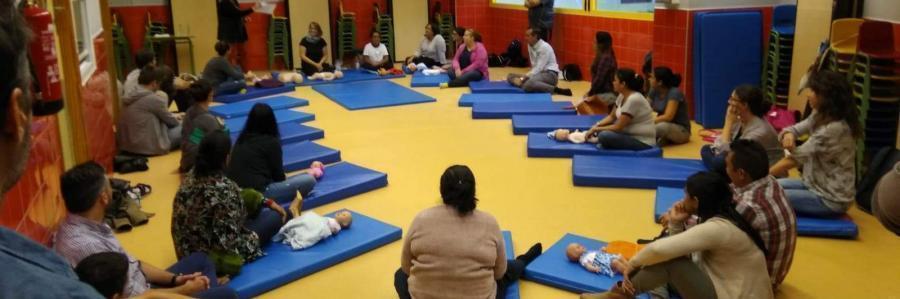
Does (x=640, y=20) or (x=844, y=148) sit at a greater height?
(x=640, y=20)

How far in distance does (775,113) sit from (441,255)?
15.5 feet

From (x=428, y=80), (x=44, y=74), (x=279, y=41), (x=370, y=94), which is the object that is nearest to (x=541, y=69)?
(x=428, y=80)

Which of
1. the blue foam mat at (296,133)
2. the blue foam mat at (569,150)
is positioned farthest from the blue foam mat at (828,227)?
the blue foam mat at (296,133)

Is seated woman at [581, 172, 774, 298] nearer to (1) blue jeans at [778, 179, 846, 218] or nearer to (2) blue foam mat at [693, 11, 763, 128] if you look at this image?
(1) blue jeans at [778, 179, 846, 218]

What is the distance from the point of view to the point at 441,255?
10.7ft

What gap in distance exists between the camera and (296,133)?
7414 mm

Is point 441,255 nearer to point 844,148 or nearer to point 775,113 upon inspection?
point 844,148

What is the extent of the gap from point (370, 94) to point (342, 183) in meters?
4.59

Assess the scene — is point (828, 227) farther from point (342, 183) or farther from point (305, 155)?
point (305, 155)

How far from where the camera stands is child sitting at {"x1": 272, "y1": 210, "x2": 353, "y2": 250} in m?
4.41

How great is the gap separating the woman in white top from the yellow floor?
13.8 inches

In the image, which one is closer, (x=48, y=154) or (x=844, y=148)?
(x=48, y=154)

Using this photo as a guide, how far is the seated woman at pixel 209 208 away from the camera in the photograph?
3.86 m

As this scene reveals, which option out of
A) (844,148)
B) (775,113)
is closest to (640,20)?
(775,113)
